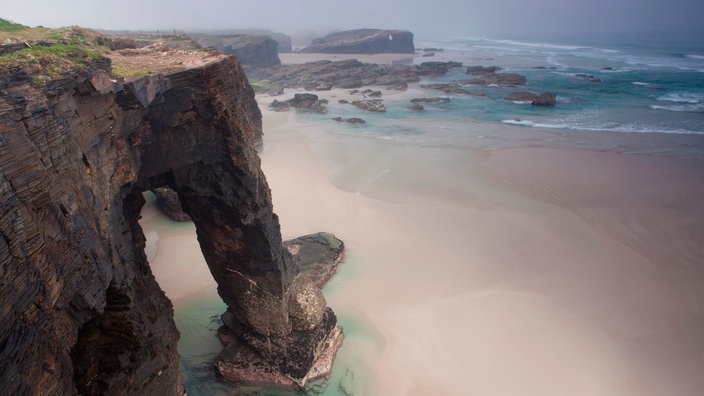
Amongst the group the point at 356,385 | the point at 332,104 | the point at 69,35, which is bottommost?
the point at 356,385

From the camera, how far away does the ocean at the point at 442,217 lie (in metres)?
11.7

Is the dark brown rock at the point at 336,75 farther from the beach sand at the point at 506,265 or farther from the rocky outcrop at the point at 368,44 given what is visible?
the beach sand at the point at 506,265

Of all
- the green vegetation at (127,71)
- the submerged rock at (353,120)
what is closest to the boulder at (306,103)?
the submerged rock at (353,120)

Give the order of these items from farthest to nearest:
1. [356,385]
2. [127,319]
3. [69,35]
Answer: [356,385]
[69,35]
[127,319]

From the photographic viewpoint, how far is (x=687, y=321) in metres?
Answer: 13.1

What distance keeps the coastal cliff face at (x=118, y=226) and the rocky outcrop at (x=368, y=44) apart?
8758 centimetres

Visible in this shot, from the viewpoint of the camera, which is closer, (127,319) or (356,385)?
(127,319)

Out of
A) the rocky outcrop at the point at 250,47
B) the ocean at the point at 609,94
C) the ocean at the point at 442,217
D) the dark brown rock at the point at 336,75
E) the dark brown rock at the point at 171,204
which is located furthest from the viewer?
the rocky outcrop at the point at 250,47

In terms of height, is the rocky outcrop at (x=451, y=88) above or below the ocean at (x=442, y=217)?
above

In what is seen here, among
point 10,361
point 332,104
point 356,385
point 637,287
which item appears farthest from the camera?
point 332,104

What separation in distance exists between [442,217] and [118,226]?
14.7 m

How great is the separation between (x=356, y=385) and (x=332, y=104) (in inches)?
1415

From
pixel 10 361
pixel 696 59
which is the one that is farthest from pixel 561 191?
pixel 696 59

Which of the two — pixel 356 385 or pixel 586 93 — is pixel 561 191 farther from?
pixel 586 93
